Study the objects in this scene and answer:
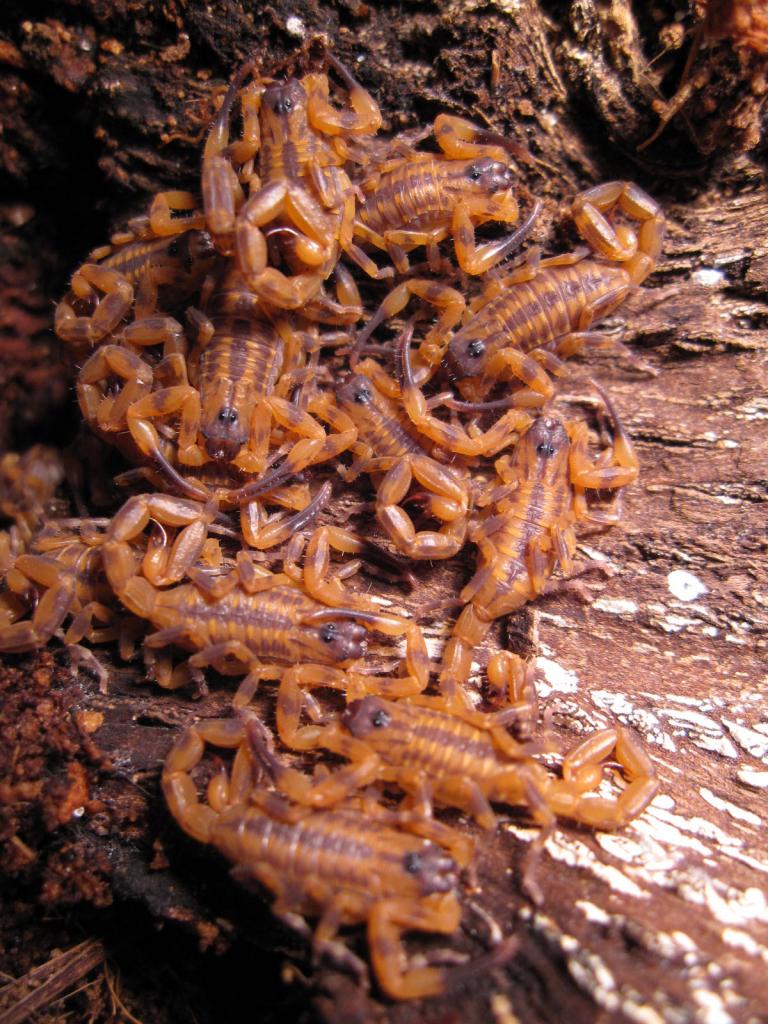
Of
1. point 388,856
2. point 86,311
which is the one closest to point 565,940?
point 388,856

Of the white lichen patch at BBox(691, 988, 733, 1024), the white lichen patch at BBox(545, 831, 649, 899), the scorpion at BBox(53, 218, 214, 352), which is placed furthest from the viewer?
the scorpion at BBox(53, 218, 214, 352)

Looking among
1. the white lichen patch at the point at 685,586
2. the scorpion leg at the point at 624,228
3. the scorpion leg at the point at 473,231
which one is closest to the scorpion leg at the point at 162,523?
the scorpion leg at the point at 473,231

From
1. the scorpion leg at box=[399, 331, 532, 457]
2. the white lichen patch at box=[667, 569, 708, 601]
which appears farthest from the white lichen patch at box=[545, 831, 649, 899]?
the scorpion leg at box=[399, 331, 532, 457]

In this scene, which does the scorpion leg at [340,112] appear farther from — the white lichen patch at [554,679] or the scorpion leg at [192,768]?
the scorpion leg at [192,768]

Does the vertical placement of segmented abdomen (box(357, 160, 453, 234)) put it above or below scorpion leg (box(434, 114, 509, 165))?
below

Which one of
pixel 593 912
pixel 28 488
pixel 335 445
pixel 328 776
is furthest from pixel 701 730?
pixel 28 488

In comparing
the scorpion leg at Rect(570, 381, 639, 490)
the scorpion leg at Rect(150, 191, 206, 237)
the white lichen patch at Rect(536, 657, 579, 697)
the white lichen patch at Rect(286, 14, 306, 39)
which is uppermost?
the white lichen patch at Rect(286, 14, 306, 39)

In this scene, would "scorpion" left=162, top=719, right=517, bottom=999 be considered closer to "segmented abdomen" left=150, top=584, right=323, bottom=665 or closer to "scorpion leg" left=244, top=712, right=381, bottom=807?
"scorpion leg" left=244, top=712, right=381, bottom=807
